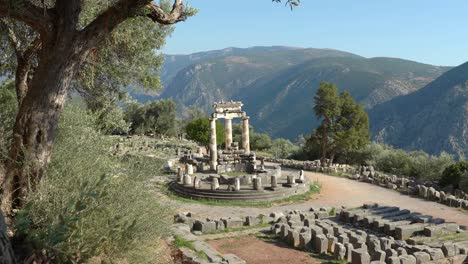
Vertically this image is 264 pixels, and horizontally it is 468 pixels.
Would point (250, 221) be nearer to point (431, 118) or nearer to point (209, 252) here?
point (209, 252)

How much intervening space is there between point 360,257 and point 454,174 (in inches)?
881

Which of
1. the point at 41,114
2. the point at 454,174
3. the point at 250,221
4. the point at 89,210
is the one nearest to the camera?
the point at 89,210

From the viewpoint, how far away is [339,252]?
47.9 feet

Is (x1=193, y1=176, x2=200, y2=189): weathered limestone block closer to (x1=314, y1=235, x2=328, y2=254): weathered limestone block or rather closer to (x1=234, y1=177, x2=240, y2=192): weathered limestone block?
(x1=234, y1=177, x2=240, y2=192): weathered limestone block

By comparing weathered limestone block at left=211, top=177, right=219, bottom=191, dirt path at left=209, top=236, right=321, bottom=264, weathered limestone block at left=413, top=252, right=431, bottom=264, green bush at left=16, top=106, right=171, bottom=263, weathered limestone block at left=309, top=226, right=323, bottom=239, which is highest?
green bush at left=16, top=106, right=171, bottom=263

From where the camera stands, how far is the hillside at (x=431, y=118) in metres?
102

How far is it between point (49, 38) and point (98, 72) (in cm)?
707

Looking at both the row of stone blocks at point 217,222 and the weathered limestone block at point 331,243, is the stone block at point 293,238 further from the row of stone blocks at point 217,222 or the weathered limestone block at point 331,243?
the row of stone blocks at point 217,222

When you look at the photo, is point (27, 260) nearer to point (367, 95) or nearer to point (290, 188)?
point (290, 188)

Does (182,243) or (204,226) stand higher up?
(182,243)

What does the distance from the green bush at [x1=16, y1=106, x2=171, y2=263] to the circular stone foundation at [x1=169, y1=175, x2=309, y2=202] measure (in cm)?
1680

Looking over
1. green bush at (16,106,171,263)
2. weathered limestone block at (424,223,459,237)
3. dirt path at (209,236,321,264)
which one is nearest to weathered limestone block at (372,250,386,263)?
dirt path at (209,236,321,264)

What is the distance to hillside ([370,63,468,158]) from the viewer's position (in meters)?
102

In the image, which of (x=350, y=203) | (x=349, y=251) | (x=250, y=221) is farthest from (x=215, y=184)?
(x=349, y=251)
